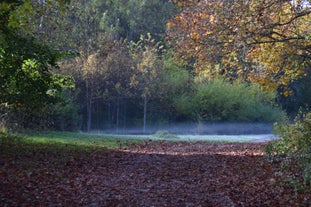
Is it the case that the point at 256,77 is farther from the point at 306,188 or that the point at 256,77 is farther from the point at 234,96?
the point at 234,96

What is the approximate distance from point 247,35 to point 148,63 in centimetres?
2154

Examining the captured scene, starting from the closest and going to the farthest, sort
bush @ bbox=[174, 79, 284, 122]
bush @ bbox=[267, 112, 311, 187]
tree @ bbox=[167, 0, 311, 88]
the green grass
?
bush @ bbox=[267, 112, 311, 187] < tree @ bbox=[167, 0, 311, 88] < the green grass < bush @ bbox=[174, 79, 284, 122]

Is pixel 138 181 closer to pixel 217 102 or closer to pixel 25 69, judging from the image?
pixel 25 69

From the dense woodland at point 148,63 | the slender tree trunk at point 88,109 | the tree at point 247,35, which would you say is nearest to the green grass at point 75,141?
the dense woodland at point 148,63

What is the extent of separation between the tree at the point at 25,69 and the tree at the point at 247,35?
4.45m

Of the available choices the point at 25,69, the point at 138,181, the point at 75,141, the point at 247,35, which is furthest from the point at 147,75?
the point at 138,181

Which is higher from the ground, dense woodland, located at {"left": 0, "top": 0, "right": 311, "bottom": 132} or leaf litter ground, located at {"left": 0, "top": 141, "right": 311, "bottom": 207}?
dense woodland, located at {"left": 0, "top": 0, "right": 311, "bottom": 132}

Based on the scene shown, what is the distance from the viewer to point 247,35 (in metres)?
15.8

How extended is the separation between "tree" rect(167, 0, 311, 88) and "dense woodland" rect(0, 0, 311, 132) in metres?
0.04

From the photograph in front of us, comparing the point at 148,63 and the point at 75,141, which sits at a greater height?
the point at 148,63

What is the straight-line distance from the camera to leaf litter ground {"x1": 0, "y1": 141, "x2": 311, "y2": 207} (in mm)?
9352

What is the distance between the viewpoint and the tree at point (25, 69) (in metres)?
13.9

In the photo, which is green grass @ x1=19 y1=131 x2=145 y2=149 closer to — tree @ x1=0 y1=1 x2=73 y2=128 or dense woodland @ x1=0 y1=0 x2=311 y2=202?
dense woodland @ x1=0 y1=0 x2=311 y2=202

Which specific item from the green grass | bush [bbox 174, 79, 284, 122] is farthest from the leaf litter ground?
bush [bbox 174, 79, 284, 122]
